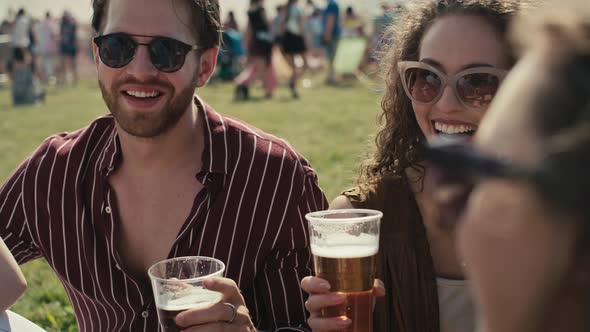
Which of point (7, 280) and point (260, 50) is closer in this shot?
point (7, 280)

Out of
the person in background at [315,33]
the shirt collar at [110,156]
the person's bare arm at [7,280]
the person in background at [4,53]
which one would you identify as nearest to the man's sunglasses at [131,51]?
the shirt collar at [110,156]

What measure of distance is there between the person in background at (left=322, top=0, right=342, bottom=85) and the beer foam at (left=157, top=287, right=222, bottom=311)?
20.1 metres

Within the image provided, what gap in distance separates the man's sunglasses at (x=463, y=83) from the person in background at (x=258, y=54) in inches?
594

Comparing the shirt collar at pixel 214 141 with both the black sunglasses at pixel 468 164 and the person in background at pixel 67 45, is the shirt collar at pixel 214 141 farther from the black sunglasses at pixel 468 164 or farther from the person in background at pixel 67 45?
the person in background at pixel 67 45

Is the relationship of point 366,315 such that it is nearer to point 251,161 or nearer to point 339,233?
point 339,233

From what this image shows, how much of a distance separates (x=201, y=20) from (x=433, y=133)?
120cm

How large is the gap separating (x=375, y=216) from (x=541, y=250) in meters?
1.10

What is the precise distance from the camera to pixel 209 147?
9.98 feet

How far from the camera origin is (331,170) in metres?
8.62

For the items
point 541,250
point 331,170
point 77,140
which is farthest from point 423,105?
point 331,170

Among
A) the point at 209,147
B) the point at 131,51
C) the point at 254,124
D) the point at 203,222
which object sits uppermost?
the point at 131,51

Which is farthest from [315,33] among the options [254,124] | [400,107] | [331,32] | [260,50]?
[400,107]

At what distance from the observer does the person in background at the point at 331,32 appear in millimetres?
22078

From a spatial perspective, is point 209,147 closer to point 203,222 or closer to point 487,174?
point 203,222
